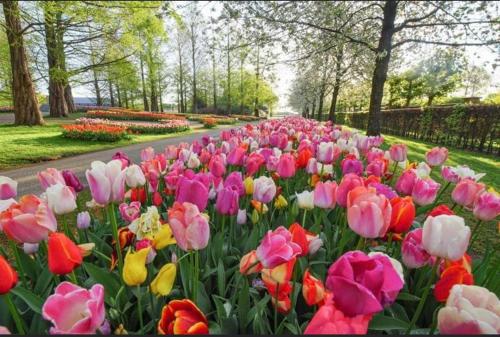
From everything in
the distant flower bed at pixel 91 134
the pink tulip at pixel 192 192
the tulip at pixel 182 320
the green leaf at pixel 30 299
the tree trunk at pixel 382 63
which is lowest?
the distant flower bed at pixel 91 134

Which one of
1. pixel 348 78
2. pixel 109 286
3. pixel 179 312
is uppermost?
pixel 348 78

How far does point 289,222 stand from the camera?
2.03 meters

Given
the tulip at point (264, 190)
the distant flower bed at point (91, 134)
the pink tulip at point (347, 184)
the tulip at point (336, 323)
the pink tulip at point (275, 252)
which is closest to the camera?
the tulip at point (336, 323)

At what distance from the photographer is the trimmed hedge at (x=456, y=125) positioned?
11234mm

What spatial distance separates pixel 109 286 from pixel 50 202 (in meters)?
0.43

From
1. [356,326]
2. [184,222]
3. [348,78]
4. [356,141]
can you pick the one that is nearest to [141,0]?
[356,141]

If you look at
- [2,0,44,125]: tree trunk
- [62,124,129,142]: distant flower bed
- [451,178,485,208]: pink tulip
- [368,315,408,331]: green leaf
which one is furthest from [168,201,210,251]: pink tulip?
[2,0,44,125]: tree trunk

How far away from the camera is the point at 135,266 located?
1022mm

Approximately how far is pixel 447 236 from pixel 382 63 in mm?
9968

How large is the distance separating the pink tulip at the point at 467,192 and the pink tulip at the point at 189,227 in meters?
1.42

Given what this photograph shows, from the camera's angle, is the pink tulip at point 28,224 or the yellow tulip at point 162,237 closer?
the pink tulip at point 28,224

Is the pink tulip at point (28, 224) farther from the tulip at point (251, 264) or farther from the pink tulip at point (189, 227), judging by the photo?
the tulip at point (251, 264)

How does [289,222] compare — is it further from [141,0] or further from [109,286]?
[141,0]

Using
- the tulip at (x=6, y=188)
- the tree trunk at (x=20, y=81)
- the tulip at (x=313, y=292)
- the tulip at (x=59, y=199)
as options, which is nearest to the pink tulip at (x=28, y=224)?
the tulip at (x=59, y=199)
